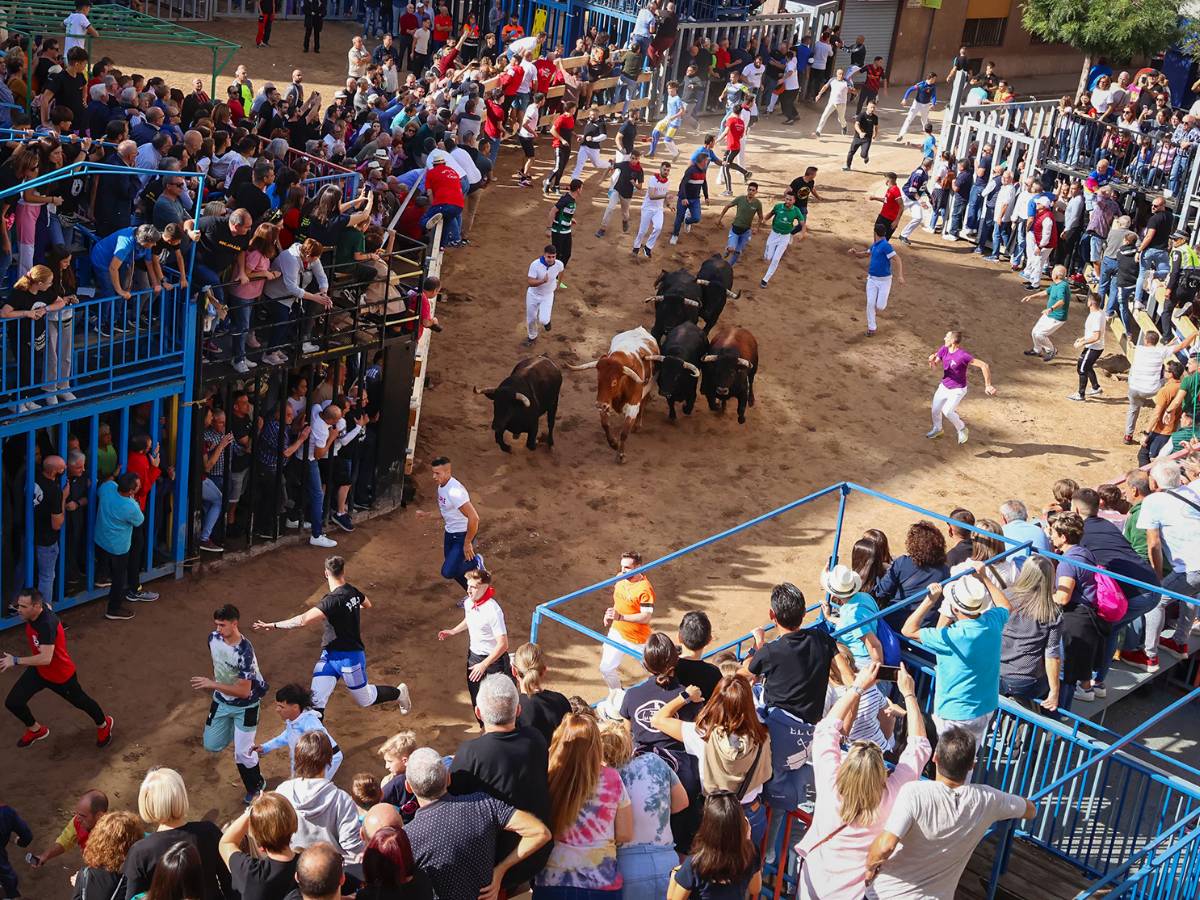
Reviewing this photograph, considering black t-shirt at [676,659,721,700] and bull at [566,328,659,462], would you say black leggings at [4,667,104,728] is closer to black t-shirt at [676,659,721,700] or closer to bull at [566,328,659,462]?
black t-shirt at [676,659,721,700]

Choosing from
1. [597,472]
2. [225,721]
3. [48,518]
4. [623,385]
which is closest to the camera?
[225,721]

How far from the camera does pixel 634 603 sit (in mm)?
12203

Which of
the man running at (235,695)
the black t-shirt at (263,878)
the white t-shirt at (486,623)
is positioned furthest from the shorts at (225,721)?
the black t-shirt at (263,878)

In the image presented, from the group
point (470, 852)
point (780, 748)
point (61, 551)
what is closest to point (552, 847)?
point (470, 852)

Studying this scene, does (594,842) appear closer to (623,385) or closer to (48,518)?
(48,518)

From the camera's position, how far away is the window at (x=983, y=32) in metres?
38.2

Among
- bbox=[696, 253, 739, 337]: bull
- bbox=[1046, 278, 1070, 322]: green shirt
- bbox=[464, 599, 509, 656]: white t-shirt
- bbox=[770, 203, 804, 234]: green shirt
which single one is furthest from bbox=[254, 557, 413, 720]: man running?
bbox=[1046, 278, 1070, 322]: green shirt

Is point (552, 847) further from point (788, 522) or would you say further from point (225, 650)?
point (788, 522)

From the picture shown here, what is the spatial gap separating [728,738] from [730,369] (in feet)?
37.6

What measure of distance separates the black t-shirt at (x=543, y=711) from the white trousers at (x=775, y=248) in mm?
15416

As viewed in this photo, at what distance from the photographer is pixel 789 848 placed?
9.38 m

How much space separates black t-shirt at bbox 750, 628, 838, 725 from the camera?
348 inches

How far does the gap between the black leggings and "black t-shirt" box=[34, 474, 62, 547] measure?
1.68 m

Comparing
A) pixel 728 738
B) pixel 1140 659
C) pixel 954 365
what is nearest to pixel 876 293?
pixel 954 365
